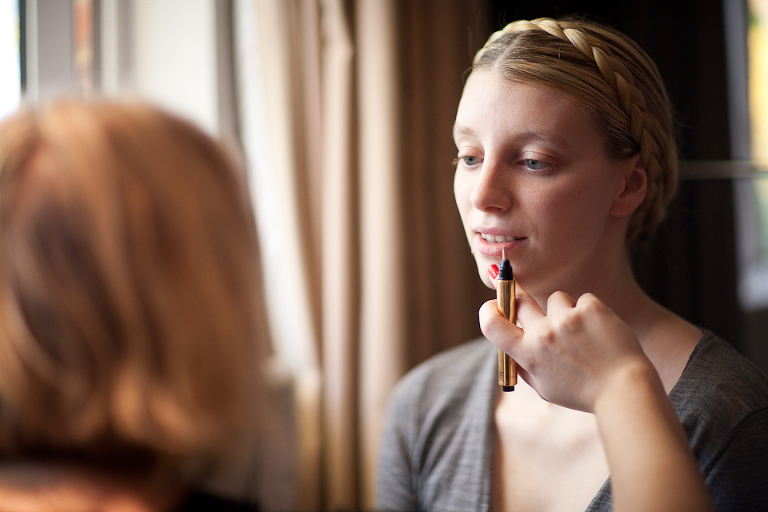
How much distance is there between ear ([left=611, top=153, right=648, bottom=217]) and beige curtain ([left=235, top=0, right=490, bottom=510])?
3.06 feet

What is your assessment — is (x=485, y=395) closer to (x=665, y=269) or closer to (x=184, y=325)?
(x=184, y=325)

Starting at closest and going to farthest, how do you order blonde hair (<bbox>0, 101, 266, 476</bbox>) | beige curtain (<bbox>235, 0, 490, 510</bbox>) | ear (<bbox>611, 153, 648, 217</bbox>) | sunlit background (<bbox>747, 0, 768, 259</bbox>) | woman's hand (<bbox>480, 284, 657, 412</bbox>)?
blonde hair (<bbox>0, 101, 266, 476</bbox>), woman's hand (<bbox>480, 284, 657, 412</bbox>), ear (<bbox>611, 153, 648, 217</bbox>), sunlit background (<bbox>747, 0, 768, 259</bbox>), beige curtain (<bbox>235, 0, 490, 510</bbox>)

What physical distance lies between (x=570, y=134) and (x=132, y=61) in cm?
145

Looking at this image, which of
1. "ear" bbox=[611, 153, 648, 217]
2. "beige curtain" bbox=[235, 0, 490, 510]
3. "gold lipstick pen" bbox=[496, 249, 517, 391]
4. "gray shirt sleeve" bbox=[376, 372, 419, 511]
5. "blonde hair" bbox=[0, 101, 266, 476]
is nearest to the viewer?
"blonde hair" bbox=[0, 101, 266, 476]

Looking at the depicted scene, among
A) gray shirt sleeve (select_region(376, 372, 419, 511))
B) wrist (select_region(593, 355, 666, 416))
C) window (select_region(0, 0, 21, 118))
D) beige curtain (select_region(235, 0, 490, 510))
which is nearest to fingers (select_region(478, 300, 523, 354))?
wrist (select_region(593, 355, 666, 416))

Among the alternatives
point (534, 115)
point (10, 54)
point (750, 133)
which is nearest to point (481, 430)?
point (534, 115)

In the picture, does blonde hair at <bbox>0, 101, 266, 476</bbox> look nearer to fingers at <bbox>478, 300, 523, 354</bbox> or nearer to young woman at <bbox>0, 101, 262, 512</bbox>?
young woman at <bbox>0, 101, 262, 512</bbox>

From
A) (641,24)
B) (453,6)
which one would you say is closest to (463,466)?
(641,24)

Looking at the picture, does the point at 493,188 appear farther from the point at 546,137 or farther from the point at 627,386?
the point at 627,386

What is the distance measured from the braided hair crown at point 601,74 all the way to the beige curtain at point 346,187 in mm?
867

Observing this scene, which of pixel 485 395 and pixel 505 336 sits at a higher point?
pixel 505 336

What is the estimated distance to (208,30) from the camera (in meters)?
1.73

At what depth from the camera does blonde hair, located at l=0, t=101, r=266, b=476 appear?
507mm

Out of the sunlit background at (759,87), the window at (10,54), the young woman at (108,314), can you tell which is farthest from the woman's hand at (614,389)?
the window at (10,54)
